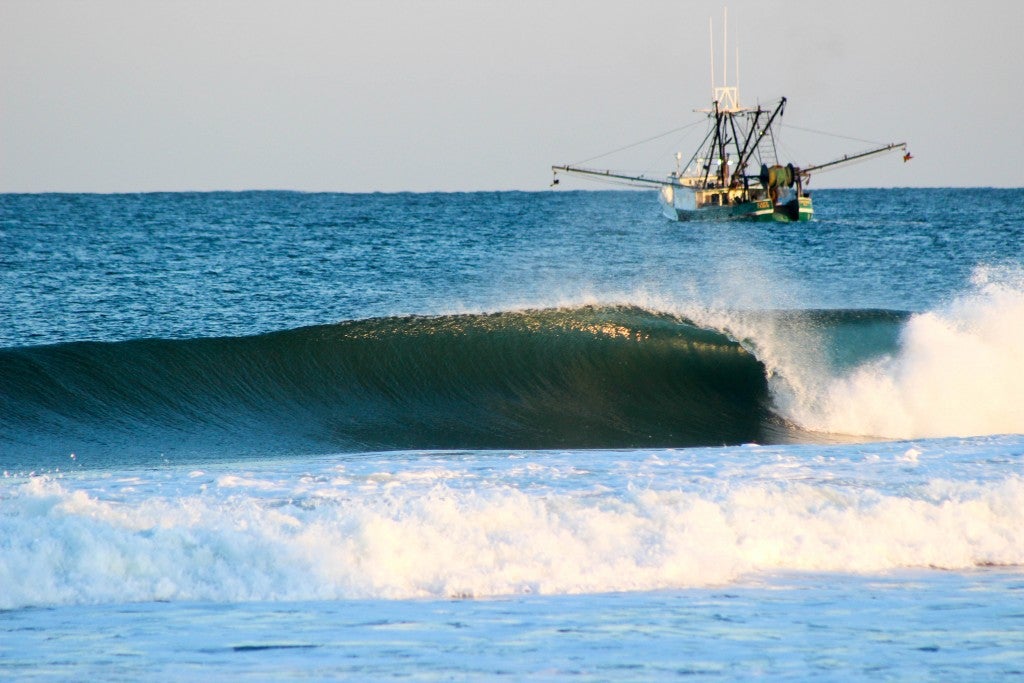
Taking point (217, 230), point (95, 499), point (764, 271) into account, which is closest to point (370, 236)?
point (217, 230)

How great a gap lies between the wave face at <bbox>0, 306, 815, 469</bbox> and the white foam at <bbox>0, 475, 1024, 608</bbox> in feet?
13.5

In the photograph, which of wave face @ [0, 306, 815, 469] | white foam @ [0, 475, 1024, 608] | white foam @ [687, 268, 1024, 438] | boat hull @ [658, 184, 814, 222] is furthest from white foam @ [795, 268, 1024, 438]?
boat hull @ [658, 184, 814, 222]

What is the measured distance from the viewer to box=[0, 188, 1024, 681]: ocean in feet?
16.4

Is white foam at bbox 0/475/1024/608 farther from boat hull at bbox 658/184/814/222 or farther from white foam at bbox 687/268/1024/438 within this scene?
boat hull at bbox 658/184/814/222

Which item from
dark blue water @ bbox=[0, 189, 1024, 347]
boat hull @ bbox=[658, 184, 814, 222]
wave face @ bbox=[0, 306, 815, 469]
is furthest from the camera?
boat hull @ bbox=[658, 184, 814, 222]

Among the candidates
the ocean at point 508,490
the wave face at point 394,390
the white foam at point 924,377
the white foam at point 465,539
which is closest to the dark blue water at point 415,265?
the ocean at point 508,490

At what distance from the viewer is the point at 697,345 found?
1511 cm

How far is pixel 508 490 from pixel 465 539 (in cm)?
105

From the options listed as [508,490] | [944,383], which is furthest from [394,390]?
[944,383]

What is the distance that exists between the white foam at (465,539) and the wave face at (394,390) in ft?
13.5

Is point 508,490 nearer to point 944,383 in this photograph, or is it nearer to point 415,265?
point 944,383

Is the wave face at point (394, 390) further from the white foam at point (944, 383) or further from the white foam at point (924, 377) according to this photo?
the white foam at point (944, 383)

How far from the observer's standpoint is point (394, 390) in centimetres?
1360

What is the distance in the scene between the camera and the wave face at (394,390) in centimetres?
1161
